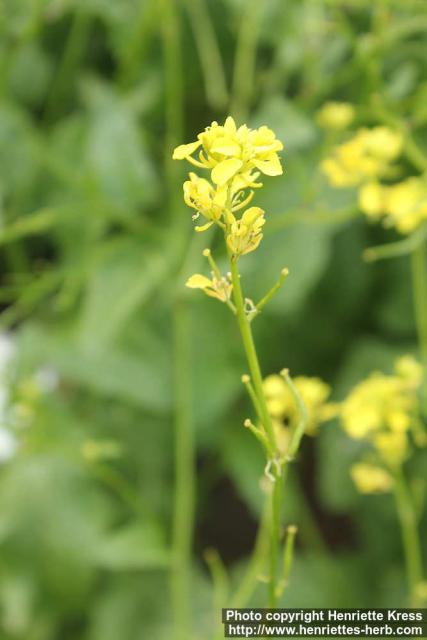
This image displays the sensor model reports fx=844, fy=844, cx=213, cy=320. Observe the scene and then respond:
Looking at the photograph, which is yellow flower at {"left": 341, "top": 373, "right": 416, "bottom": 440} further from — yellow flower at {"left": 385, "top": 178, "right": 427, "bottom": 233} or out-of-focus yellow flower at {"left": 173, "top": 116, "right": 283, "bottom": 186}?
out-of-focus yellow flower at {"left": 173, "top": 116, "right": 283, "bottom": 186}

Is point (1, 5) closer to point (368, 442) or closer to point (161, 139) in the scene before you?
point (161, 139)

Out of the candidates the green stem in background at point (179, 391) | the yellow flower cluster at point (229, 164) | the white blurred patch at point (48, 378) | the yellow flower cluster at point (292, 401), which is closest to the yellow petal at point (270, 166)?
the yellow flower cluster at point (229, 164)

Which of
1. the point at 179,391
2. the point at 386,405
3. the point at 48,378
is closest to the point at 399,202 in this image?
the point at 386,405

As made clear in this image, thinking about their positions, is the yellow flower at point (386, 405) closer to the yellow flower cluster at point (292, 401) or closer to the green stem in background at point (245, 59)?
the yellow flower cluster at point (292, 401)

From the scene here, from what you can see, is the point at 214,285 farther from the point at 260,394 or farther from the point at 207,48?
the point at 207,48

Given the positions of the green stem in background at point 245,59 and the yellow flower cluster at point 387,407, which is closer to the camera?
the yellow flower cluster at point 387,407

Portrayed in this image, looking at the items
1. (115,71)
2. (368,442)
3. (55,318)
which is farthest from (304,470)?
(115,71)

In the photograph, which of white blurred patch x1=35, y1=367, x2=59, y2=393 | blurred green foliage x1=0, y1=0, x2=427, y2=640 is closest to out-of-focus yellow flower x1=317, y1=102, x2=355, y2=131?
blurred green foliage x1=0, y1=0, x2=427, y2=640
